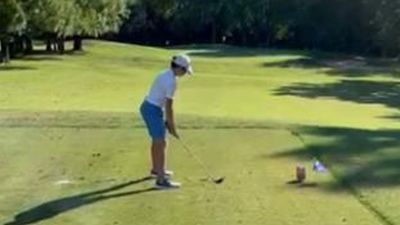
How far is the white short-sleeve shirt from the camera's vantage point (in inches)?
437

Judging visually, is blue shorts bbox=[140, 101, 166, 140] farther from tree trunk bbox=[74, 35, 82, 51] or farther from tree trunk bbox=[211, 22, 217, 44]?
tree trunk bbox=[211, 22, 217, 44]

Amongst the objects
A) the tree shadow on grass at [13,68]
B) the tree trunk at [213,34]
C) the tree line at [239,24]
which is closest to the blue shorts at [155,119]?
the tree shadow on grass at [13,68]

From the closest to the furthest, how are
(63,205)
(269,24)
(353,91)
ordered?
(63,205) → (353,91) → (269,24)

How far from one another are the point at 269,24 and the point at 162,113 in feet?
236

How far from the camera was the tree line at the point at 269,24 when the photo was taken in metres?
73.9

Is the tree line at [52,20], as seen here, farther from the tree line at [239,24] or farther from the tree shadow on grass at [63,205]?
the tree shadow on grass at [63,205]

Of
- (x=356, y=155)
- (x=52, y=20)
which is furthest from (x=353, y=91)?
(x=356, y=155)

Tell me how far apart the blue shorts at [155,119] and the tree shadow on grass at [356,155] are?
85.9 inches

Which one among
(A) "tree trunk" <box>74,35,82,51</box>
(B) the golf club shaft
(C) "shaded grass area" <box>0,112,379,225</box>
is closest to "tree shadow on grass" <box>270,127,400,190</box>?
(C) "shaded grass area" <box>0,112,379,225</box>

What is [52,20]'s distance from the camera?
4884 centimetres

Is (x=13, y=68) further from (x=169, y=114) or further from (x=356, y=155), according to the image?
(x=169, y=114)

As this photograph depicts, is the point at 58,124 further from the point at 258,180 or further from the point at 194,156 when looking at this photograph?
the point at 258,180

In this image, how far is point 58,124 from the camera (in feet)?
57.4

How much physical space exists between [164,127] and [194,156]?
6.17 feet
